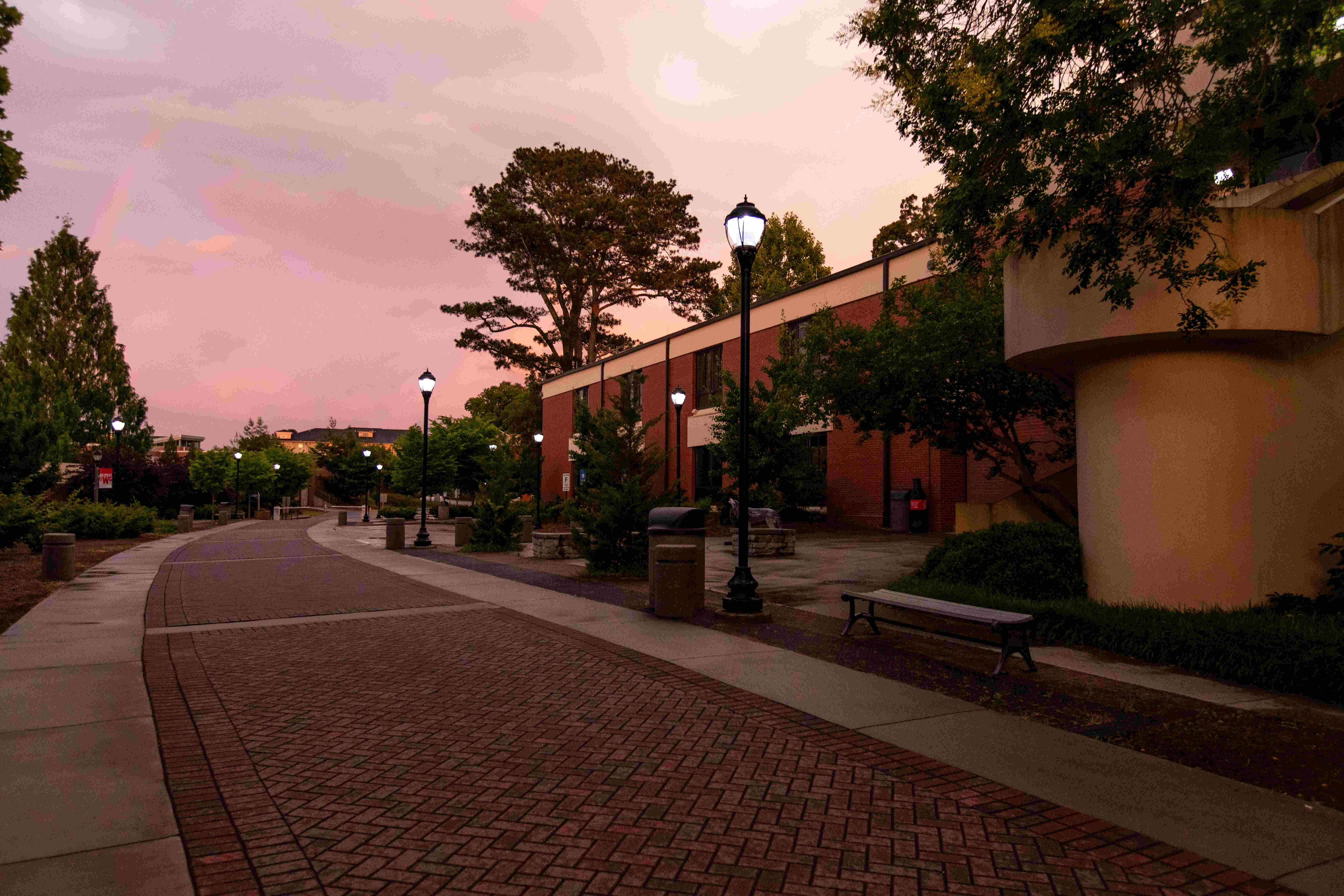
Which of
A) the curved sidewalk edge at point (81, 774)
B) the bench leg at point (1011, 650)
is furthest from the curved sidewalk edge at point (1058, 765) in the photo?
the curved sidewalk edge at point (81, 774)

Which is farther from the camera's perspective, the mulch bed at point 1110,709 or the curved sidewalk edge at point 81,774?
the mulch bed at point 1110,709

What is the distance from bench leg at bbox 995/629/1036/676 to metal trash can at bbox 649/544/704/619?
401cm

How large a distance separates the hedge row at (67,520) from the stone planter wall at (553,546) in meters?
11.1

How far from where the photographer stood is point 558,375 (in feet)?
174

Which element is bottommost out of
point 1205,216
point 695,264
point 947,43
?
point 1205,216

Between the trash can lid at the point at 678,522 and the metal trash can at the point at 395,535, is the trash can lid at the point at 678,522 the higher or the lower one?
the higher one

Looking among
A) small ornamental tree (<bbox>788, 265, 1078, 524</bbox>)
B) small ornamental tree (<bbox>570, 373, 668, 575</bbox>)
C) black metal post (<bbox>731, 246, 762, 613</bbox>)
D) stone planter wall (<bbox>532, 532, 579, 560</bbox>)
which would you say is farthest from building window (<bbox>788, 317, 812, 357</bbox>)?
black metal post (<bbox>731, 246, 762, 613</bbox>)

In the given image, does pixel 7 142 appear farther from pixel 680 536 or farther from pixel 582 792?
pixel 582 792

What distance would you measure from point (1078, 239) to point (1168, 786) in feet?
19.8

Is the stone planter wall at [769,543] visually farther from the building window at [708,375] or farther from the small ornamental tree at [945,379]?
the building window at [708,375]

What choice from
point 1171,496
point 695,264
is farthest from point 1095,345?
point 695,264

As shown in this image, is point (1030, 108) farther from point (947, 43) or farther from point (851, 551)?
point (851, 551)

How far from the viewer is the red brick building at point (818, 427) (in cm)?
2505

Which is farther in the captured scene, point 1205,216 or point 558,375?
point 558,375
